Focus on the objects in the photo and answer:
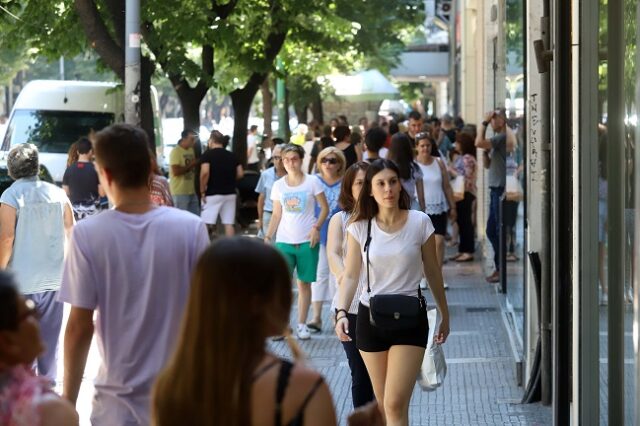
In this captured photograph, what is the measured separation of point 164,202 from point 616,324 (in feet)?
16.3

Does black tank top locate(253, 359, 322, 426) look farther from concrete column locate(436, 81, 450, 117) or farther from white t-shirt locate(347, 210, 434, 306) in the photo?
concrete column locate(436, 81, 450, 117)

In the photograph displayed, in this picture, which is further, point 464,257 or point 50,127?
point 50,127

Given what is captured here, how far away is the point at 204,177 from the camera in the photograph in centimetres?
1834

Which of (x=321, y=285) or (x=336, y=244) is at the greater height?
(x=336, y=244)

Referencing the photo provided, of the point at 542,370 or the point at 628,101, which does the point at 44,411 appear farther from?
the point at 542,370

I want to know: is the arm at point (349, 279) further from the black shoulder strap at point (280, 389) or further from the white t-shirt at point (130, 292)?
the black shoulder strap at point (280, 389)

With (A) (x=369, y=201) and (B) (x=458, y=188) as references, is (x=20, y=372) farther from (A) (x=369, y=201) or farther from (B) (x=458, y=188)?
(B) (x=458, y=188)

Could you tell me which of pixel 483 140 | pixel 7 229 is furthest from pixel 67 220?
pixel 483 140

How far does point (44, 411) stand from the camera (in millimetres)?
2961

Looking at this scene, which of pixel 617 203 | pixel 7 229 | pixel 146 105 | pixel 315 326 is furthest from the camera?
pixel 146 105

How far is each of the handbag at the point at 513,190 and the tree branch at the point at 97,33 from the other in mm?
7667

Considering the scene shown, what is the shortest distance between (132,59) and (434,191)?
4321 mm

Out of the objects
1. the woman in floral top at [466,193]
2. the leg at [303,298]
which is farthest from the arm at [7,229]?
the woman in floral top at [466,193]

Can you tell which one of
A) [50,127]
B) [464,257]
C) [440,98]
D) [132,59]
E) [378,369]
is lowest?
[464,257]
